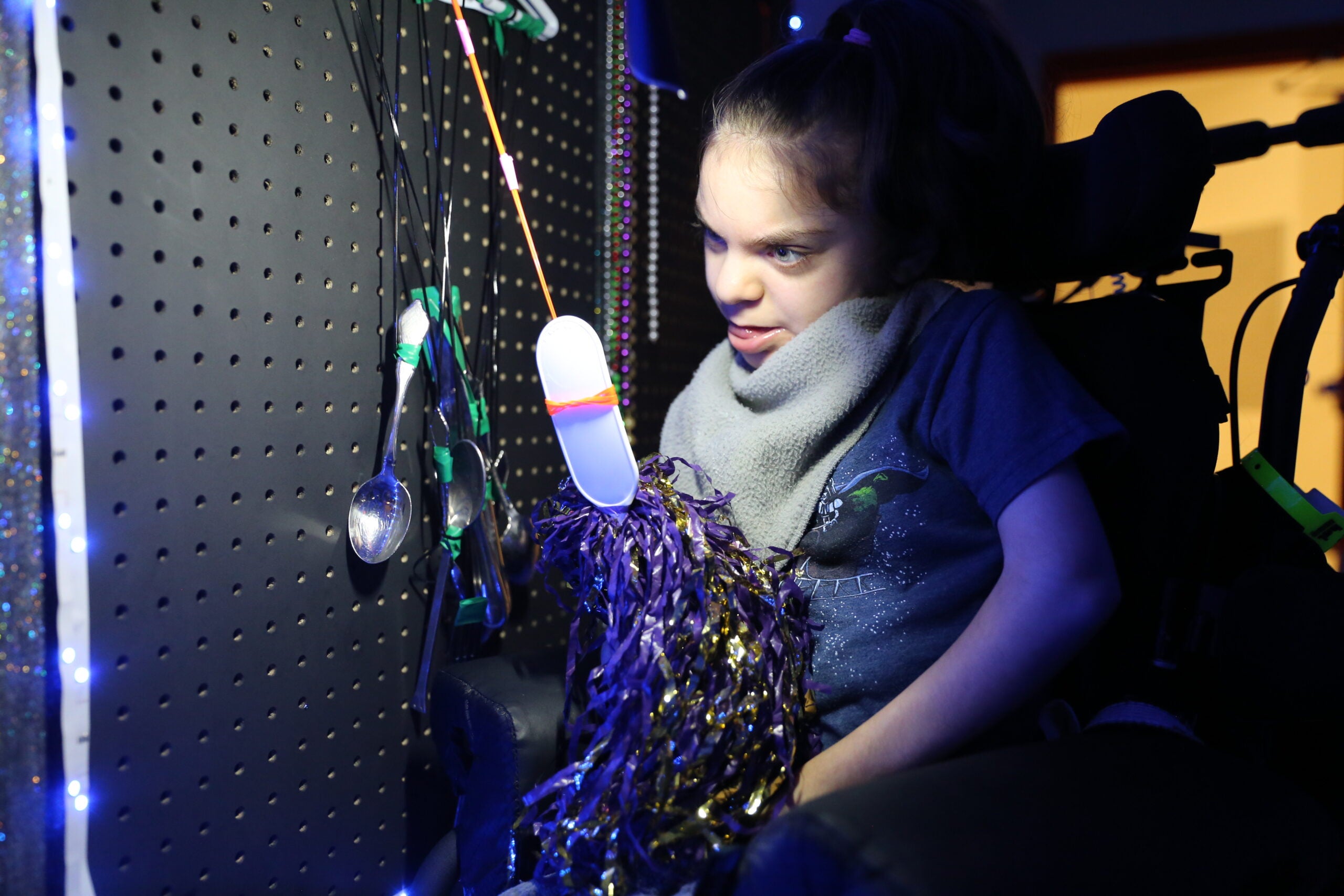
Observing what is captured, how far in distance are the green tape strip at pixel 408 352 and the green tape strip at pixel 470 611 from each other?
0.29m

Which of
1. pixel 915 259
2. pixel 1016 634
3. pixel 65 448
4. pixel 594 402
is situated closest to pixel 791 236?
pixel 915 259

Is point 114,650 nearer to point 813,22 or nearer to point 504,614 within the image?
point 504,614

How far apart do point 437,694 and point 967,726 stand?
510mm

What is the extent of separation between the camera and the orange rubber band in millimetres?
667

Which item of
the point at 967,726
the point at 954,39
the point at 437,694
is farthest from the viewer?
the point at 437,694

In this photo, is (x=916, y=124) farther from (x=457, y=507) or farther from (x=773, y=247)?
(x=457, y=507)

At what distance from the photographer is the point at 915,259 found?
2.56 ft

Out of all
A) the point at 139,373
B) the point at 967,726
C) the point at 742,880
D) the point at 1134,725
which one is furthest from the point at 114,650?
the point at 1134,725

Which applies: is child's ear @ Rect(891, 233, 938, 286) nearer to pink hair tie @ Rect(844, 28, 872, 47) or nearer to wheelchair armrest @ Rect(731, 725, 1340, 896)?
pink hair tie @ Rect(844, 28, 872, 47)

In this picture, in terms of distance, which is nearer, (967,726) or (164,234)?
(967,726)

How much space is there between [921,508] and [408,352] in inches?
22.2

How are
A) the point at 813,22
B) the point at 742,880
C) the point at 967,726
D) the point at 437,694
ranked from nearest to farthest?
the point at 742,880, the point at 967,726, the point at 437,694, the point at 813,22

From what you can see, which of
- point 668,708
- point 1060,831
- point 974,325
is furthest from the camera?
point 974,325

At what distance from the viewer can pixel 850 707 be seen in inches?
29.2
